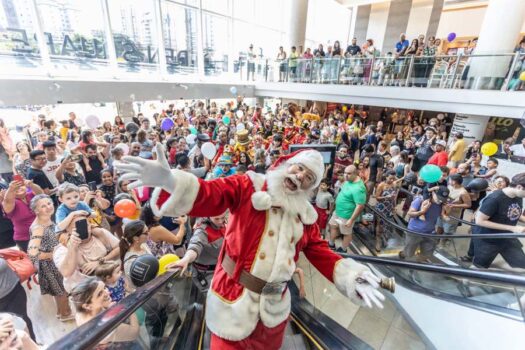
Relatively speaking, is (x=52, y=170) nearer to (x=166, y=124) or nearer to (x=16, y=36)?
(x=166, y=124)

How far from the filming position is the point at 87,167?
13.8ft

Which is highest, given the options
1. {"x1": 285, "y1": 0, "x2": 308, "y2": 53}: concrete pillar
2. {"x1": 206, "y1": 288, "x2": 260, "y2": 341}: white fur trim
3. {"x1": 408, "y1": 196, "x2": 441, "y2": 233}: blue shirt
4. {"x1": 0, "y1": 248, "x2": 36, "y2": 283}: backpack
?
{"x1": 285, "y1": 0, "x2": 308, "y2": 53}: concrete pillar

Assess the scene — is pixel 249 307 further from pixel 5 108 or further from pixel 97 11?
pixel 97 11

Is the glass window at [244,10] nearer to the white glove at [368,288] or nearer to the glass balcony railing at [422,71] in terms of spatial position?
the glass balcony railing at [422,71]

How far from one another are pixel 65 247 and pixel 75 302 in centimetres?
82

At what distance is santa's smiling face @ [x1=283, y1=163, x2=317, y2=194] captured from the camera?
1.52m

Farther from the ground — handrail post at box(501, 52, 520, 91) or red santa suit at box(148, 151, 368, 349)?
handrail post at box(501, 52, 520, 91)

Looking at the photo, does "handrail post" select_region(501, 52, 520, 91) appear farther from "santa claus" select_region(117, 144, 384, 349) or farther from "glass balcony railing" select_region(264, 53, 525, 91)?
"santa claus" select_region(117, 144, 384, 349)

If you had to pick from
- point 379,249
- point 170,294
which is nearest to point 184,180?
point 170,294

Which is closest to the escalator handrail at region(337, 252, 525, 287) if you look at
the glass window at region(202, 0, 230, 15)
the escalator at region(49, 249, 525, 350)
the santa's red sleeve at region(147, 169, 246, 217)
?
the escalator at region(49, 249, 525, 350)

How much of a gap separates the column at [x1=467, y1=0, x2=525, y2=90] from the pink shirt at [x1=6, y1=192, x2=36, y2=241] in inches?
418

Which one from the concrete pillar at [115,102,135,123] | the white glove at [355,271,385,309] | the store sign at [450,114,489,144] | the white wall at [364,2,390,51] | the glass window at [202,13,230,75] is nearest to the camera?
the white glove at [355,271,385,309]

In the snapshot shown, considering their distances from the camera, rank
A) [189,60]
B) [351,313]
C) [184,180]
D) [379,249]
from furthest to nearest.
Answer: [189,60], [379,249], [351,313], [184,180]

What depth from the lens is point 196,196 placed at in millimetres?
1298
